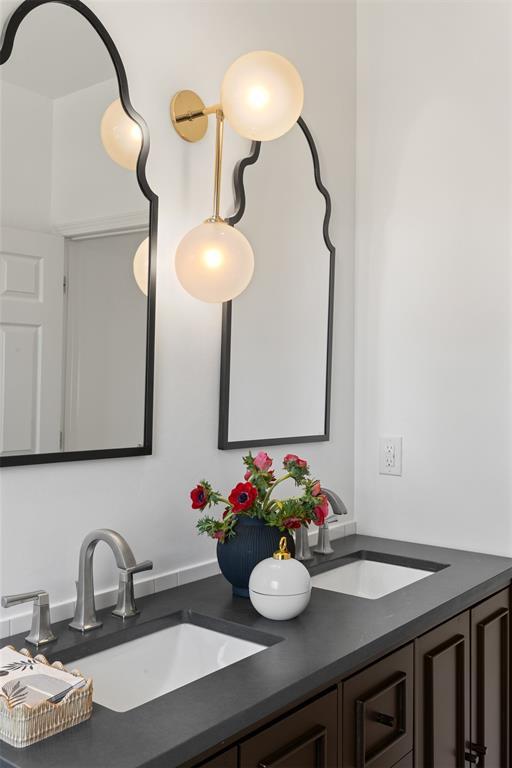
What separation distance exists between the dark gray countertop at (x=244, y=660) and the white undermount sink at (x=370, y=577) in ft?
0.15

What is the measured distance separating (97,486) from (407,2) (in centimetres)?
180

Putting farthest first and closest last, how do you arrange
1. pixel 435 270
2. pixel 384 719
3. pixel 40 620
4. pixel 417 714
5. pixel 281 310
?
pixel 435 270
pixel 281 310
pixel 417 714
pixel 384 719
pixel 40 620

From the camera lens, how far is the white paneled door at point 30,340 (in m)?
1.27

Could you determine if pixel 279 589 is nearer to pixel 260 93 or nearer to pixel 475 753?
pixel 475 753

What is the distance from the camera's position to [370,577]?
2010 mm

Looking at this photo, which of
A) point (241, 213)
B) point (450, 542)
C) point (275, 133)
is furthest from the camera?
point (450, 542)

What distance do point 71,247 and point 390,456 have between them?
4.07 ft

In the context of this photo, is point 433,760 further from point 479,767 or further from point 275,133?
point 275,133

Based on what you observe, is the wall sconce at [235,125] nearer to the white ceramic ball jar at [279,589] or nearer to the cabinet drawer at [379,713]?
the white ceramic ball jar at [279,589]

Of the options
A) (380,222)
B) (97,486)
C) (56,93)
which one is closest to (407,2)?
(380,222)

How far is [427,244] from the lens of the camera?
7.05ft

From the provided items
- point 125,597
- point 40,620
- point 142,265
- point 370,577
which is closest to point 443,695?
point 370,577

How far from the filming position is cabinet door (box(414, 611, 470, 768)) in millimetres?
1488

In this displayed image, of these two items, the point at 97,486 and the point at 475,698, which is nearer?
the point at 97,486
